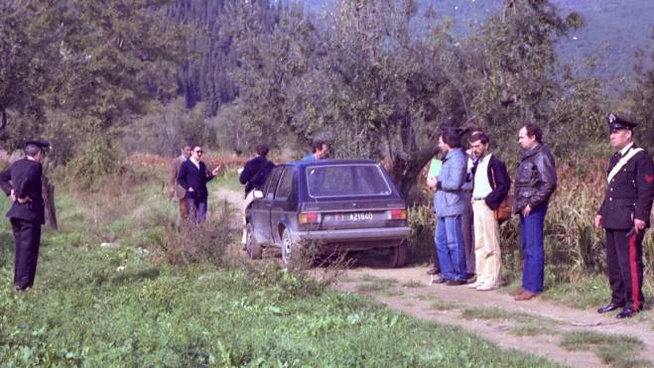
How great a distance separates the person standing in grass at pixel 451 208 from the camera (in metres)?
11.8

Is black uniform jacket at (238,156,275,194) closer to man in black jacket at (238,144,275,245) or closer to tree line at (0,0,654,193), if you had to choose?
man in black jacket at (238,144,275,245)

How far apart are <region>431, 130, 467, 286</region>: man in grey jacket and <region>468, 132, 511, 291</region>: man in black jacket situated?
1.28 feet

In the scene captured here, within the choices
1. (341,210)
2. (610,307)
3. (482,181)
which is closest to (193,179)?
(341,210)

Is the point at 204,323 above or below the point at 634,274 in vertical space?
below

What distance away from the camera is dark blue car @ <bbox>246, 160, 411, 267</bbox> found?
13094 mm

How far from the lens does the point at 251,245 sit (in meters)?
15.3

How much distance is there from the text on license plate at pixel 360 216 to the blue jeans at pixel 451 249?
1.41 metres

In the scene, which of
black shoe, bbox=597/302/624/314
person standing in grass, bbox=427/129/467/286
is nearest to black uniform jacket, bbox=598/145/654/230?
black shoe, bbox=597/302/624/314

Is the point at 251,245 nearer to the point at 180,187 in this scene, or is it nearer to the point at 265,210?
the point at 265,210

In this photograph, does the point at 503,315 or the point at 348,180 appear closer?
the point at 503,315

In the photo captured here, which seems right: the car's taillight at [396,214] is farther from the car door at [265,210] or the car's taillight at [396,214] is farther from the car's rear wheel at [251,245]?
the car's rear wheel at [251,245]

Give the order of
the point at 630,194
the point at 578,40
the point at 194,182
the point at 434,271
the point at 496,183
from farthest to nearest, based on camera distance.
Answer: the point at 578,40 < the point at 194,182 < the point at 434,271 < the point at 496,183 < the point at 630,194

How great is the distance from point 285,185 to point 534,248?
4.67 m

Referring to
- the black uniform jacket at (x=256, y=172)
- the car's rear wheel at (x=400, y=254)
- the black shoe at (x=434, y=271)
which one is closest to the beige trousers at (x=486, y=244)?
the black shoe at (x=434, y=271)
